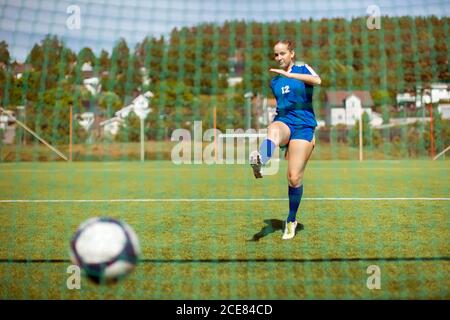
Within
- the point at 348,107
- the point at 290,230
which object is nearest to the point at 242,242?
the point at 290,230

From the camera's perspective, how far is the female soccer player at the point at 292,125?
6.46m

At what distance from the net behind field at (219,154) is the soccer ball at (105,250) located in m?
0.50

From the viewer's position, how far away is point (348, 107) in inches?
1061

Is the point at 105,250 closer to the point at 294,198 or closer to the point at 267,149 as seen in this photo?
the point at 267,149

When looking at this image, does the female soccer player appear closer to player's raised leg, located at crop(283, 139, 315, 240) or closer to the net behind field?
player's raised leg, located at crop(283, 139, 315, 240)

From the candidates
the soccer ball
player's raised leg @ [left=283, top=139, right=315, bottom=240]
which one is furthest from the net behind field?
the soccer ball

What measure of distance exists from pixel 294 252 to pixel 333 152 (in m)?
21.9

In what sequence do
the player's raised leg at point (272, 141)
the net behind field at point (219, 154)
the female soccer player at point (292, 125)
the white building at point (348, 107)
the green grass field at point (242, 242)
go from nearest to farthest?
the green grass field at point (242, 242) → the net behind field at point (219, 154) → the player's raised leg at point (272, 141) → the female soccer player at point (292, 125) → the white building at point (348, 107)

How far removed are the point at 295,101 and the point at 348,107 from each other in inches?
822

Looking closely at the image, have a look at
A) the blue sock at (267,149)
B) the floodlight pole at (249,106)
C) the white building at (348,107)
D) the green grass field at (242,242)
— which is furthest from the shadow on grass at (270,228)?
the white building at (348,107)

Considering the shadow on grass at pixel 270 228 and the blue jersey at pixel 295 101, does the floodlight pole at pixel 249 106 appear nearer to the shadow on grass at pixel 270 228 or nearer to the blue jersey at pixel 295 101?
the shadow on grass at pixel 270 228

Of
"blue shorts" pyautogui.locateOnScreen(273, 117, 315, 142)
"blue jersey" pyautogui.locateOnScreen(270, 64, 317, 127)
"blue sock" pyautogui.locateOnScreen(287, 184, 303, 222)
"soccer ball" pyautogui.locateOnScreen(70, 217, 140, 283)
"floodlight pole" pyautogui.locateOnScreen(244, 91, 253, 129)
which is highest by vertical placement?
"floodlight pole" pyautogui.locateOnScreen(244, 91, 253, 129)

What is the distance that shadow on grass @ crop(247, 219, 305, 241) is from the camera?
650 centimetres
